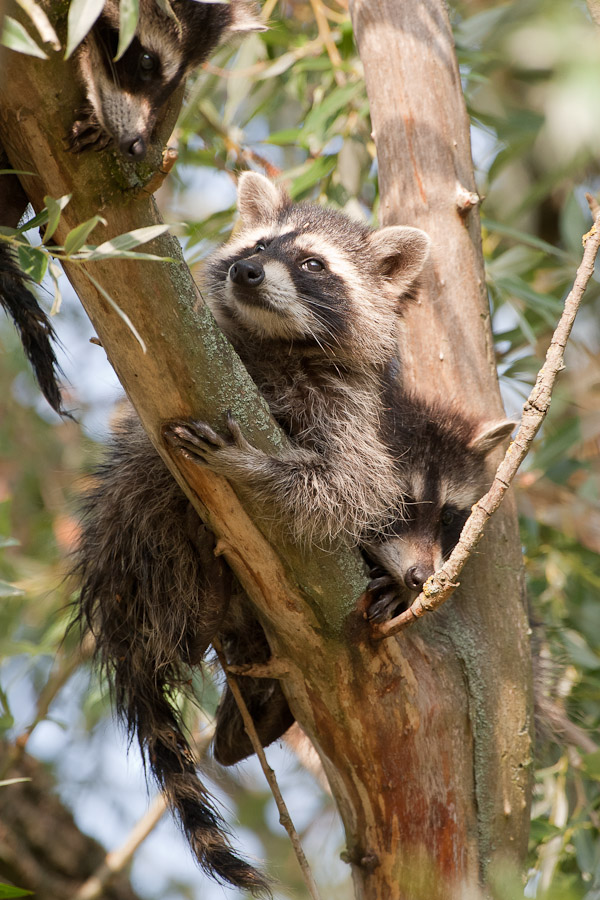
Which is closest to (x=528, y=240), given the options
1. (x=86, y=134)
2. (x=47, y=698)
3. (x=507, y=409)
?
(x=507, y=409)

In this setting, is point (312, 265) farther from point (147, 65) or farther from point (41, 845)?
point (41, 845)

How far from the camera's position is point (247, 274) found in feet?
7.28

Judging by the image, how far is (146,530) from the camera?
219 centimetres

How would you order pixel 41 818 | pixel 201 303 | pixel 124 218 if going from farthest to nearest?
pixel 41 818
pixel 201 303
pixel 124 218

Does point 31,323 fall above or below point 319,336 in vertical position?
above

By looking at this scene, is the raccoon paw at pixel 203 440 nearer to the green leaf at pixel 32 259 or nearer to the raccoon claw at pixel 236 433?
the raccoon claw at pixel 236 433

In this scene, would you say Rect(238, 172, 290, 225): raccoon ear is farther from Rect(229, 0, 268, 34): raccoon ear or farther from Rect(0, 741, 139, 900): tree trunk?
Rect(0, 741, 139, 900): tree trunk

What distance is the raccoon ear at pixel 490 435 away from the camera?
7.57 ft

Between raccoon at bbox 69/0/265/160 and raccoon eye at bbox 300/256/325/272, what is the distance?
1.88ft

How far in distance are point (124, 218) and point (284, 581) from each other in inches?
31.1

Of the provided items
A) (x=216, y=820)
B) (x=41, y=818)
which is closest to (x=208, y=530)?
(x=216, y=820)

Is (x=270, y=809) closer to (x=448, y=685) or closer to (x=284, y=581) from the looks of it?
(x=448, y=685)

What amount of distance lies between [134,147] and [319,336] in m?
0.92

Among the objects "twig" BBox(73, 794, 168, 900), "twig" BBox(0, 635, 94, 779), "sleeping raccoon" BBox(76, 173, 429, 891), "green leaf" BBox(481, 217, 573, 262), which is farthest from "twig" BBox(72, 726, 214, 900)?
"green leaf" BBox(481, 217, 573, 262)
